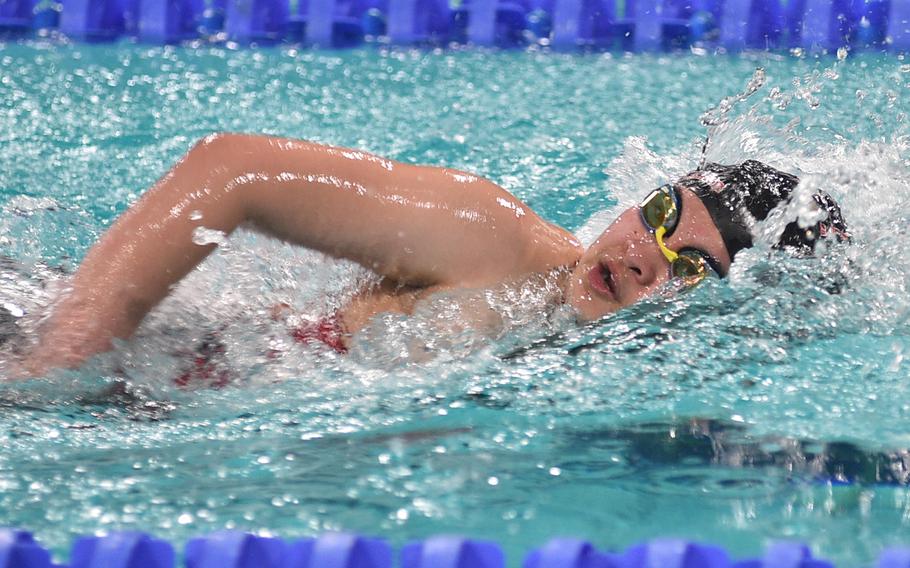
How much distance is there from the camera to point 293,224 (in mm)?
1858

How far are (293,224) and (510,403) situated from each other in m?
0.45

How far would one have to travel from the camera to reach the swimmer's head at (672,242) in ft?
6.87

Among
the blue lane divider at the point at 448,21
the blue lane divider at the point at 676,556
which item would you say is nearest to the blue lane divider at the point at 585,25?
the blue lane divider at the point at 448,21

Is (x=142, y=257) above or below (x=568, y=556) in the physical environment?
above

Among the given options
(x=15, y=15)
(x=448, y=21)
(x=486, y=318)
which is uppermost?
(x=448, y=21)

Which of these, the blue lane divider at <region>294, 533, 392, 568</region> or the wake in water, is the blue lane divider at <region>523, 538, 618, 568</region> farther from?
the wake in water

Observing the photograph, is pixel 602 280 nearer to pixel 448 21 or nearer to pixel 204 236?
pixel 204 236

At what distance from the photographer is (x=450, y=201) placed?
6.41 ft

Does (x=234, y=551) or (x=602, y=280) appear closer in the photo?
(x=234, y=551)

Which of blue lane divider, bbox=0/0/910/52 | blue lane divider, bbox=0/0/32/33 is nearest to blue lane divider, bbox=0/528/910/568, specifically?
blue lane divider, bbox=0/0/910/52

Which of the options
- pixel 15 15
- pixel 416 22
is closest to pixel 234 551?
pixel 416 22

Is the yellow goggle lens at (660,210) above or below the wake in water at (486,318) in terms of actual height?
above

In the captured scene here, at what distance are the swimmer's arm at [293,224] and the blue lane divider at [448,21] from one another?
2.16 meters

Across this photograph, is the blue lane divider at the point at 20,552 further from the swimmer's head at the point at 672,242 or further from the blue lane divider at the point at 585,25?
the blue lane divider at the point at 585,25
